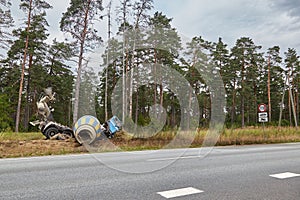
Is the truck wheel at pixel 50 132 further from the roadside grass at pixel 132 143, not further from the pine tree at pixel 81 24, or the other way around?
the pine tree at pixel 81 24

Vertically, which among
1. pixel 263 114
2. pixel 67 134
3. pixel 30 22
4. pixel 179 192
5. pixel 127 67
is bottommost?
pixel 179 192

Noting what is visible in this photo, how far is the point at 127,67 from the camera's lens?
20062 millimetres

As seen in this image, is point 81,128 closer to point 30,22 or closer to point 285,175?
point 285,175

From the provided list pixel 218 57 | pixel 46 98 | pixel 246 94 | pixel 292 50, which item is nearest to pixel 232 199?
pixel 46 98

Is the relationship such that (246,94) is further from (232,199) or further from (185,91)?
(232,199)

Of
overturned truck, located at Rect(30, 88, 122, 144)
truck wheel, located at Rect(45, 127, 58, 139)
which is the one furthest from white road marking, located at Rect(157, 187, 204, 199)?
truck wheel, located at Rect(45, 127, 58, 139)

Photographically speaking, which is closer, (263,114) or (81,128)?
(81,128)

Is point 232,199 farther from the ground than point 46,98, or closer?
closer

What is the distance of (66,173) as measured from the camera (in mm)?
5918

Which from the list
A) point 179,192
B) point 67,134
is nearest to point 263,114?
point 67,134

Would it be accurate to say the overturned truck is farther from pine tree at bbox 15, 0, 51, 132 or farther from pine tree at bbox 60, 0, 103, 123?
pine tree at bbox 15, 0, 51, 132

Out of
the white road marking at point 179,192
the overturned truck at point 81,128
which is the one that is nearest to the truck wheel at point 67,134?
the overturned truck at point 81,128

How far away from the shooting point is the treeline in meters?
9.91

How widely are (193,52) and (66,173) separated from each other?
590cm
